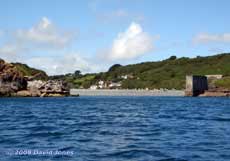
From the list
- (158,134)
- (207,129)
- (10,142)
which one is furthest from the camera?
(207,129)

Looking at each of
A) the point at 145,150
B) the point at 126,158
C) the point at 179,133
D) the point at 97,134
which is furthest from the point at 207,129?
the point at 126,158

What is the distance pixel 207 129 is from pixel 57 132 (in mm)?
15045

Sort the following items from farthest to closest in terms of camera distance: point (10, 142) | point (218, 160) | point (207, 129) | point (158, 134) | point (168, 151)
Result: point (207, 129)
point (158, 134)
point (10, 142)
point (168, 151)
point (218, 160)

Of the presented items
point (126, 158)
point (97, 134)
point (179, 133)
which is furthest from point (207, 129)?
point (126, 158)

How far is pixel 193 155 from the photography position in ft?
112

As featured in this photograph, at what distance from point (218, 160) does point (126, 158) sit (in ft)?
18.3

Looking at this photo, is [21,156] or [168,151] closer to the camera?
[21,156]

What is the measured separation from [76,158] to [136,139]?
37.3ft

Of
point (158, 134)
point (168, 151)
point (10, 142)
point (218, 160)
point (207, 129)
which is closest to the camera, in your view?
point (218, 160)

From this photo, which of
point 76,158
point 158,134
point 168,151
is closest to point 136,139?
point 158,134

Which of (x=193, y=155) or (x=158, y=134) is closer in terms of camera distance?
(x=193, y=155)

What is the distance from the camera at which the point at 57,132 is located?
49.2m

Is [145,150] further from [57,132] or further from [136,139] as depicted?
[57,132]

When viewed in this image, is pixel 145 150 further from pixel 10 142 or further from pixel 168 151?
pixel 10 142
